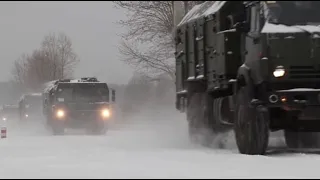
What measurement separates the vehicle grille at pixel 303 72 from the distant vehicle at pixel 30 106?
27.1 metres

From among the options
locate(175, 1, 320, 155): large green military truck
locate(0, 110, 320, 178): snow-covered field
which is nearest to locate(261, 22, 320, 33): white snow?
locate(175, 1, 320, 155): large green military truck

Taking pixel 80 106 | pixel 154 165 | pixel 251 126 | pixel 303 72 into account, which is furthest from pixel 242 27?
pixel 80 106

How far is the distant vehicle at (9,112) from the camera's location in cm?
4502

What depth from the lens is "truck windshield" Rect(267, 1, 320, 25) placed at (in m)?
10.7

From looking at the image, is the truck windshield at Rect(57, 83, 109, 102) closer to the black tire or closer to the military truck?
the military truck

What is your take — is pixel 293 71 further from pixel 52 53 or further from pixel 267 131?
pixel 52 53

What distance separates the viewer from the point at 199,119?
14805mm

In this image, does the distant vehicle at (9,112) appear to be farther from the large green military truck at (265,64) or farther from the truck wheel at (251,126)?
the truck wheel at (251,126)

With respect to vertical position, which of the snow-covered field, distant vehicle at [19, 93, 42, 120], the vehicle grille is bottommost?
distant vehicle at [19, 93, 42, 120]

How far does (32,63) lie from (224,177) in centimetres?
3409

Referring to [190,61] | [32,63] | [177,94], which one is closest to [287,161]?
[190,61]

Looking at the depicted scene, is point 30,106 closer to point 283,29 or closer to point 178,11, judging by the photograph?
point 178,11

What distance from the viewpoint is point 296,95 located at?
10852 millimetres

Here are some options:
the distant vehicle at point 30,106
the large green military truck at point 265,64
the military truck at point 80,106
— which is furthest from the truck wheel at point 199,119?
the distant vehicle at point 30,106
